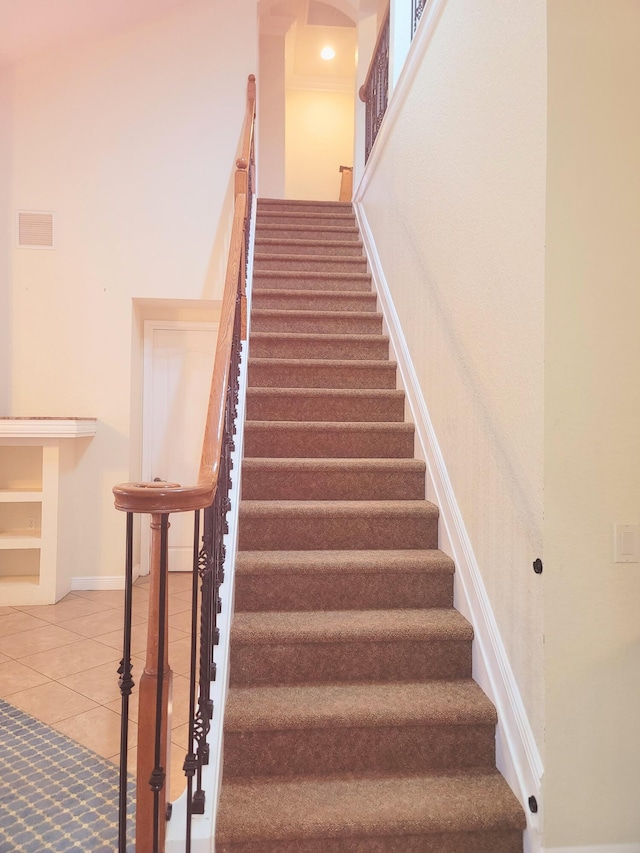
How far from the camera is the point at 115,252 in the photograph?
14.3 ft

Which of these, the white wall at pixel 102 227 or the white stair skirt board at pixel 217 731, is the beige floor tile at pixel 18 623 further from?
the white stair skirt board at pixel 217 731

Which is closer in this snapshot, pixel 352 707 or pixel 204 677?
pixel 204 677

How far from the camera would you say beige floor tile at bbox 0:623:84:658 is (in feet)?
10.5

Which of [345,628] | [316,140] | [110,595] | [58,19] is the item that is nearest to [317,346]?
[345,628]

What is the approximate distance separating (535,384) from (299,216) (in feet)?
12.5

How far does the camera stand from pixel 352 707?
1.78 m

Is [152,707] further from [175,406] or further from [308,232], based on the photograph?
[308,232]

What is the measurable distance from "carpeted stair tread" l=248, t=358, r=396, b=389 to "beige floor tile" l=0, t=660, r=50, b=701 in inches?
71.5

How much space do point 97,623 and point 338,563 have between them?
221cm

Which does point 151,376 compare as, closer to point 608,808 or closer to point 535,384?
point 535,384

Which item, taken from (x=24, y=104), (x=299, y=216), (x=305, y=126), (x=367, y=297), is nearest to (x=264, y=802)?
(x=367, y=297)

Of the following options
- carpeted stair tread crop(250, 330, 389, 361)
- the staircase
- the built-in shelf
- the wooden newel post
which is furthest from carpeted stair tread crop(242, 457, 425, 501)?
the built-in shelf

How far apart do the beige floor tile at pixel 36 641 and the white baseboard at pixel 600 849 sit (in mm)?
2717

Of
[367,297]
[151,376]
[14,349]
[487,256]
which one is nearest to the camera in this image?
[487,256]
